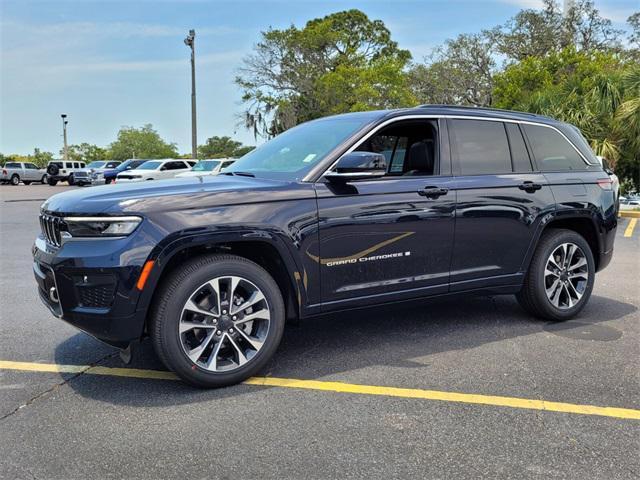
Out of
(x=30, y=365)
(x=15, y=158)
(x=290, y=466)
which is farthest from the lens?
(x=15, y=158)

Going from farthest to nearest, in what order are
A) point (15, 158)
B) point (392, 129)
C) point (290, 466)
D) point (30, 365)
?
point (15, 158) < point (392, 129) < point (30, 365) < point (290, 466)

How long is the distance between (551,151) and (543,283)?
118 cm

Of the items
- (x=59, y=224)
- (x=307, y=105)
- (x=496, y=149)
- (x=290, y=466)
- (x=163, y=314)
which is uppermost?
(x=307, y=105)

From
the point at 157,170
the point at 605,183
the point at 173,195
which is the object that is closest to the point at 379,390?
the point at 173,195

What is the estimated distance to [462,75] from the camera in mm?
39000

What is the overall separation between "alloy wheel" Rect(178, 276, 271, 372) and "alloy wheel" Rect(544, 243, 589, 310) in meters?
2.70

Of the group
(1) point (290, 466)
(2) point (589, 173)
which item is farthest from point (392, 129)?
(1) point (290, 466)

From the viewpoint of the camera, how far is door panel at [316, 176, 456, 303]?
12.6ft

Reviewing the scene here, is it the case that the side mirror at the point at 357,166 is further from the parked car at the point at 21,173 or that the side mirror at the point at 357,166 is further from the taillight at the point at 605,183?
the parked car at the point at 21,173

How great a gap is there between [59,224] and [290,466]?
79.4 inches

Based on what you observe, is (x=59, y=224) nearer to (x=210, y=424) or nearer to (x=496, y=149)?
(x=210, y=424)

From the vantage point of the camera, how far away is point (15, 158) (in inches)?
2889

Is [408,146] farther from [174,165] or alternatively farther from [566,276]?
[174,165]

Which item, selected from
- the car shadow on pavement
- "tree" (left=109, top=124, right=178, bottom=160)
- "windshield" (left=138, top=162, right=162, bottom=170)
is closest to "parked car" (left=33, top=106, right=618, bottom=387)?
the car shadow on pavement
